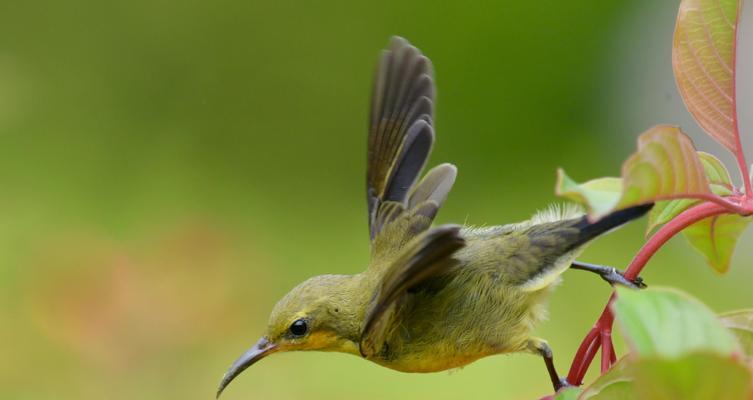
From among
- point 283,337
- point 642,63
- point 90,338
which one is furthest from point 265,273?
point 642,63

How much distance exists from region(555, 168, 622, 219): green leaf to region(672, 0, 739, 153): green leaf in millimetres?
281

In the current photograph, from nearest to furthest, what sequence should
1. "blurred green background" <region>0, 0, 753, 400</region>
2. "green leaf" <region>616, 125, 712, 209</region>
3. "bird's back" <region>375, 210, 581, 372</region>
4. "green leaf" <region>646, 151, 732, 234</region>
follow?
1. "green leaf" <region>616, 125, 712, 209</region>
2. "green leaf" <region>646, 151, 732, 234</region>
3. "bird's back" <region>375, 210, 581, 372</region>
4. "blurred green background" <region>0, 0, 753, 400</region>

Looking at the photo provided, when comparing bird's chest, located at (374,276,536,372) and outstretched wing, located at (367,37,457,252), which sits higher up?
outstretched wing, located at (367,37,457,252)

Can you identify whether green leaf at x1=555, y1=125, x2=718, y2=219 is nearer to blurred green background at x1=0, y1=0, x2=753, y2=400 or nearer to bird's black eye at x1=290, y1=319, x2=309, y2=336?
bird's black eye at x1=290, y1=319, x2=309, y2=336

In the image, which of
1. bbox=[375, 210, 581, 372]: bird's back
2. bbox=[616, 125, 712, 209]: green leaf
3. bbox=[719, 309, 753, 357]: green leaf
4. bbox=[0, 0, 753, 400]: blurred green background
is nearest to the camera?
bbox=[616, 125, 712, 209]: green leaf

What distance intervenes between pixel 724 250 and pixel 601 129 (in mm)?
2866

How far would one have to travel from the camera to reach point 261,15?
13.4 feet

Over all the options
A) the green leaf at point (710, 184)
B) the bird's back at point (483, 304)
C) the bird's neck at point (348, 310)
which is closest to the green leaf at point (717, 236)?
the green leaf at point (710, 184)

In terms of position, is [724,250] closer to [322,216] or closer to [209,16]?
[322,216]

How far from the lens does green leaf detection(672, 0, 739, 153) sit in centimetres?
88

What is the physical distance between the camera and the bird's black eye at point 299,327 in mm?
1420

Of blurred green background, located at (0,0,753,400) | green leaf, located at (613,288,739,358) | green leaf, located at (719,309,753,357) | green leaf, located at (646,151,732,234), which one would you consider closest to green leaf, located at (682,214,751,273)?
green leaf, located at (646,151,732,234)

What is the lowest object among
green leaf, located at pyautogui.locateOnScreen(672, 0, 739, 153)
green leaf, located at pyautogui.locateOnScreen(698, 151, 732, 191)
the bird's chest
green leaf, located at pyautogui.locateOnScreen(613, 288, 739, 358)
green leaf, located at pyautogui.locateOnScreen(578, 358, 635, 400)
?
the bird's chest

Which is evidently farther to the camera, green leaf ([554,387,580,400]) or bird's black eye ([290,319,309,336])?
bird's black eye ([290,319,309,336])
